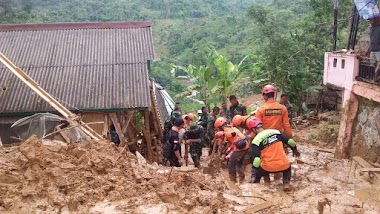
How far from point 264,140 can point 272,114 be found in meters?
1.21

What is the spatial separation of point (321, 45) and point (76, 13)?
3059cm

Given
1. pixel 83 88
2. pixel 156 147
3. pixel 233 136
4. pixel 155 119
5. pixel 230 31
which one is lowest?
pixel 156 147

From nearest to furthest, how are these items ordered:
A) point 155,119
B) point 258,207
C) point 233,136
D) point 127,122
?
point 258,207
point 233,136
point 127,122
point 155,119

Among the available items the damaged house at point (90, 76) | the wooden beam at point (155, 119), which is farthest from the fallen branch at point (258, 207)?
the wooden beam at point (155, 119)

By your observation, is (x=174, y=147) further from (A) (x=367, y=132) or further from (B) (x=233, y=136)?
(A) (x=367, y=132)

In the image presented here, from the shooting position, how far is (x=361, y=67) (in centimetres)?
848

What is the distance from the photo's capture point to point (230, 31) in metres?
38.2

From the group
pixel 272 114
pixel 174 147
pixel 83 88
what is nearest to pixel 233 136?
pixel 272 114

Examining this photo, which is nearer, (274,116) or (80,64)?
(274,116)

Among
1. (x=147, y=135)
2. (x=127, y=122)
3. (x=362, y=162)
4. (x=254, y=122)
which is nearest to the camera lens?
(x=254, y=122)

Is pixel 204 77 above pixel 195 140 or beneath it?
above

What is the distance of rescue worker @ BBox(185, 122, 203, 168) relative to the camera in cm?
890

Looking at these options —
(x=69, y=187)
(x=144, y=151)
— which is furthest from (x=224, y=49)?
(x=69, y=187)

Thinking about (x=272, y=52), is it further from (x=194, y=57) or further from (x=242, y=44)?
(x=242, y=44)
